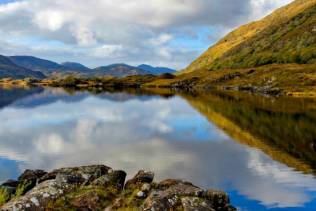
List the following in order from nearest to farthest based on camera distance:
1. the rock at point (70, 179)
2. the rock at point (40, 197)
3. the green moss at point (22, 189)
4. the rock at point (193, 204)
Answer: the rock at point (40, 197)
the rock at point (193, 204)
the green moss at point (22, 189)
the rock at point (70, 179)

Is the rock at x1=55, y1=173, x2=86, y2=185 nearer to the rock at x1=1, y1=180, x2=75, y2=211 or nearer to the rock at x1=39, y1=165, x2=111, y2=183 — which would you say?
the rock at x1=39, y1=165, x2=111, y2=183

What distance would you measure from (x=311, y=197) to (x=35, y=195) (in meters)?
30.8

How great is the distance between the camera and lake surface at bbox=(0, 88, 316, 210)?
50.1 metres

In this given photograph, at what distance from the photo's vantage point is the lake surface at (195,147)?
5012cm

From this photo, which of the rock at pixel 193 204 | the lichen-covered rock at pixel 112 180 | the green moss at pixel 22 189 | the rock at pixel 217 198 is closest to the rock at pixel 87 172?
the lichen-covered rock at pixel 112 180

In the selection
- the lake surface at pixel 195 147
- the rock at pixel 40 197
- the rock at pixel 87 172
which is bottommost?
the lake surface at pixel 195 147

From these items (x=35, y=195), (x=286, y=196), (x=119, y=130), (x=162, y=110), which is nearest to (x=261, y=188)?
(x=286, y=196)

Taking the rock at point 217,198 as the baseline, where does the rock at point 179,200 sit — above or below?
above

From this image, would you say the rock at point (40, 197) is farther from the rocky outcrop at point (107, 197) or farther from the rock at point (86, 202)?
the rock at point (86, 202)

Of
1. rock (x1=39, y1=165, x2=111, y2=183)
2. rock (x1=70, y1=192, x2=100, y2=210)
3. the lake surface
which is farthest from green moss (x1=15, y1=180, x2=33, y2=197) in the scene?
the lake surface

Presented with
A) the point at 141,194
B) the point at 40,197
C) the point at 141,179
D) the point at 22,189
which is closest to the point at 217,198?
the point at 141,194

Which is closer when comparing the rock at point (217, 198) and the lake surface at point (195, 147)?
the rock at point (217, 198)

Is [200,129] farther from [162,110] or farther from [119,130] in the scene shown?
[162,110]

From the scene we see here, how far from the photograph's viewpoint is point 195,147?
257ft
